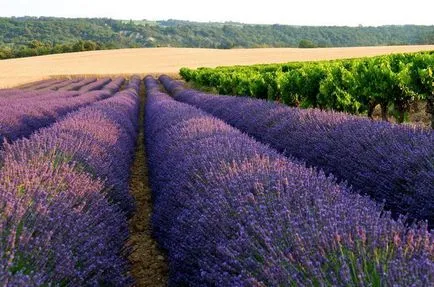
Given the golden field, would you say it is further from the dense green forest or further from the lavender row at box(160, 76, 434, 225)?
the lavender row at box(160, 76, 434, 225)

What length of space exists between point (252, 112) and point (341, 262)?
244 inches

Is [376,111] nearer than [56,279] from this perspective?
No

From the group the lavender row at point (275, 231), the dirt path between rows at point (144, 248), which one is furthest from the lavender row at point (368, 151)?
the dirt path between rows at point (144, 248)

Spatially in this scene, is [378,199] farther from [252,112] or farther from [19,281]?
[252,112]

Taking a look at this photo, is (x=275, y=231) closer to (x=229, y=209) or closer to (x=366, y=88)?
(x=229, y=209)

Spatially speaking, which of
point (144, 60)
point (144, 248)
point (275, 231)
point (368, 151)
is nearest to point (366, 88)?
point (368, 151)

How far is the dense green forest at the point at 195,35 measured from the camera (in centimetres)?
8925

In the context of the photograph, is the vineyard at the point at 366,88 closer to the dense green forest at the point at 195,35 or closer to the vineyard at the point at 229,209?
the vineyard at the point at 229,209

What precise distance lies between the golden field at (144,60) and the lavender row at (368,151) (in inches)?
1249

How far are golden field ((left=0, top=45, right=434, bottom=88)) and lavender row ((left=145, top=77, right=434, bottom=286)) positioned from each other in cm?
3368

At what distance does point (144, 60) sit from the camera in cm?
5125

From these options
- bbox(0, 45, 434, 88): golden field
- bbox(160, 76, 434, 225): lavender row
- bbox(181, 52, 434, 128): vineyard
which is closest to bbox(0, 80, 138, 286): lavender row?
bbox(160, 76, 434, 225): lavender row

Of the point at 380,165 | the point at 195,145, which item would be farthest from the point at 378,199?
the point at 195,145

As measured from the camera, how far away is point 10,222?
2.23 metres
